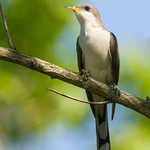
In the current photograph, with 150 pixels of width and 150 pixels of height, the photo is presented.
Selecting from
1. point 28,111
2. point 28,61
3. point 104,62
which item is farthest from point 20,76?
point 28,61

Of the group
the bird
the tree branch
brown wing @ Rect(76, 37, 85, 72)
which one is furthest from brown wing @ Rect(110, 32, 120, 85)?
the tree branch

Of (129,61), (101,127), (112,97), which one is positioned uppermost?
(112,97)

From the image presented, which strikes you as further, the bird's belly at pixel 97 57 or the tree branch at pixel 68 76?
the bird's belly at pixel 97 57

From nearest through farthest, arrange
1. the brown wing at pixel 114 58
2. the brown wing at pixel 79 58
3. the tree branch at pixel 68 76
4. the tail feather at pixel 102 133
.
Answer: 1. the tree branch at pixel 68 76
2. the tail feather at pixel 102 133
3. the brown wing at pixel 114 58
4. the brown wing at pixel 79 58

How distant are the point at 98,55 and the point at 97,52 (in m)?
0.05

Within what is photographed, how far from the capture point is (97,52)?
18.6 feet

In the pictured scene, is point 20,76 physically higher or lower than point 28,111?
higher

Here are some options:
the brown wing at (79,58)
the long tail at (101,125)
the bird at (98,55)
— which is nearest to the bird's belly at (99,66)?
the bird at (98,55)

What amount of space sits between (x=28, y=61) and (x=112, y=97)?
1.14m

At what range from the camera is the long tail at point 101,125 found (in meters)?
5.67

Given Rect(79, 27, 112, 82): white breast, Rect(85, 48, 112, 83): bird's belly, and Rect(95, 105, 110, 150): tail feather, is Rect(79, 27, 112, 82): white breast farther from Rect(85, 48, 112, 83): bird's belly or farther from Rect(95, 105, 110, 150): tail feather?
Rect(95, 105, 110, 150): tail feather

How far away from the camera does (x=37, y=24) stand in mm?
5930

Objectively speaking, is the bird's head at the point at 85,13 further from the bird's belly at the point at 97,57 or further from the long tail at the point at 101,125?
the long tail at the point at 101,125

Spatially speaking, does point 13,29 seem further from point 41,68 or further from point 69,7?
point 41,68
